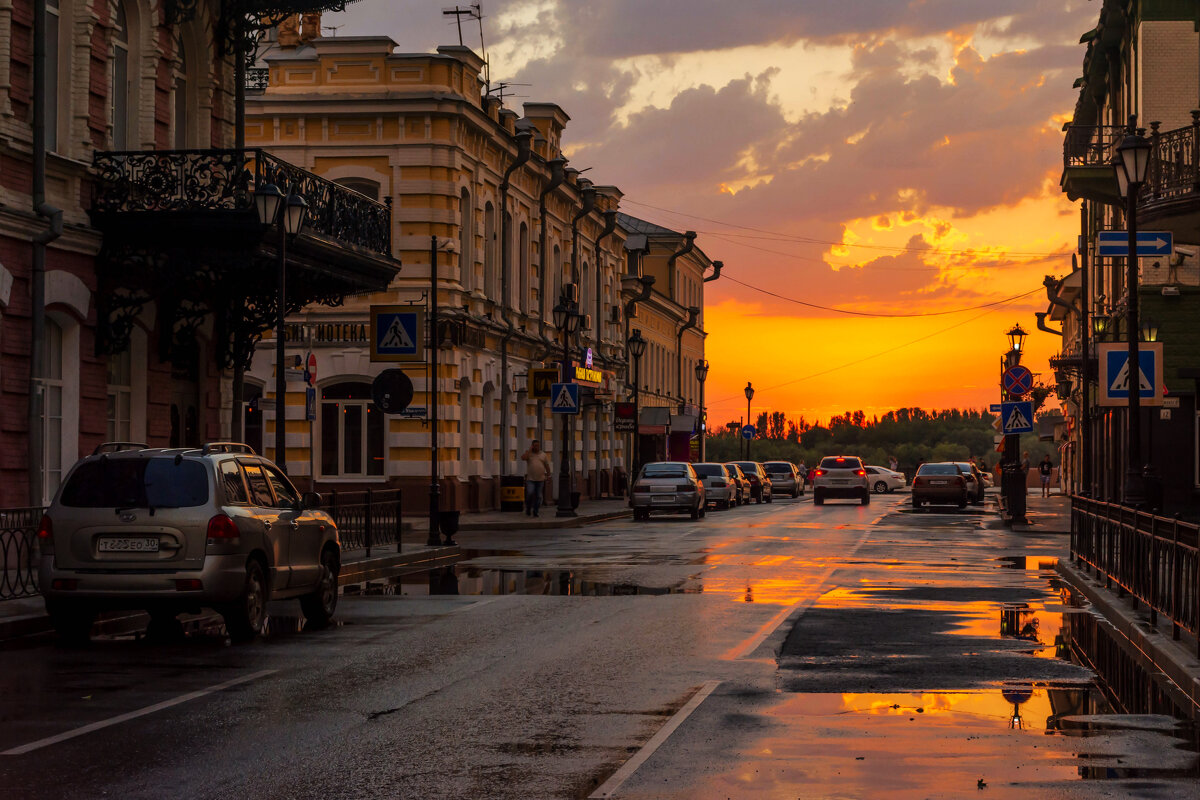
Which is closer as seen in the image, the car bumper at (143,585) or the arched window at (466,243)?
the car bumper at (143,585)

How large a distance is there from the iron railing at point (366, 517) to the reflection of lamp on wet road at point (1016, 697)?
13.9 metres

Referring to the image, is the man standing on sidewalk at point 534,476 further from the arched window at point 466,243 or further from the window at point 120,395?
the window at point 120,395

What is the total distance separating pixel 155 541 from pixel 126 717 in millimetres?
4156

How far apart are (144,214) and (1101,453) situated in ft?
106

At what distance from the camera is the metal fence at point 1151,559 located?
12500 mm

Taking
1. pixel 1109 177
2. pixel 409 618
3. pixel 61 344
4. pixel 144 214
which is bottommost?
pixel 409 618

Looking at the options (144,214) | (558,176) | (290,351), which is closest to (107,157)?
(144,214)

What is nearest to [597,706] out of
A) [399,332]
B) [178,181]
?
[178,181]

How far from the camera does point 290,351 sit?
4206 cm

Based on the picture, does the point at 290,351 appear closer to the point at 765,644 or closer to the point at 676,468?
the point at 676,468

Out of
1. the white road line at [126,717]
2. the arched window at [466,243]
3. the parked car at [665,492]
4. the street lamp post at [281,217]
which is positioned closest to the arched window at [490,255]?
the arched window at [466,243]

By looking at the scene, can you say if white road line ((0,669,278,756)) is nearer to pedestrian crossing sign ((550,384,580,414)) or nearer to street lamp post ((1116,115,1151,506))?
street lamp post ((1116,115,1151,506))

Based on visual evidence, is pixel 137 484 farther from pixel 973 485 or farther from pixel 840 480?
pixel 973 485

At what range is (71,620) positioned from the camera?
14523mm
